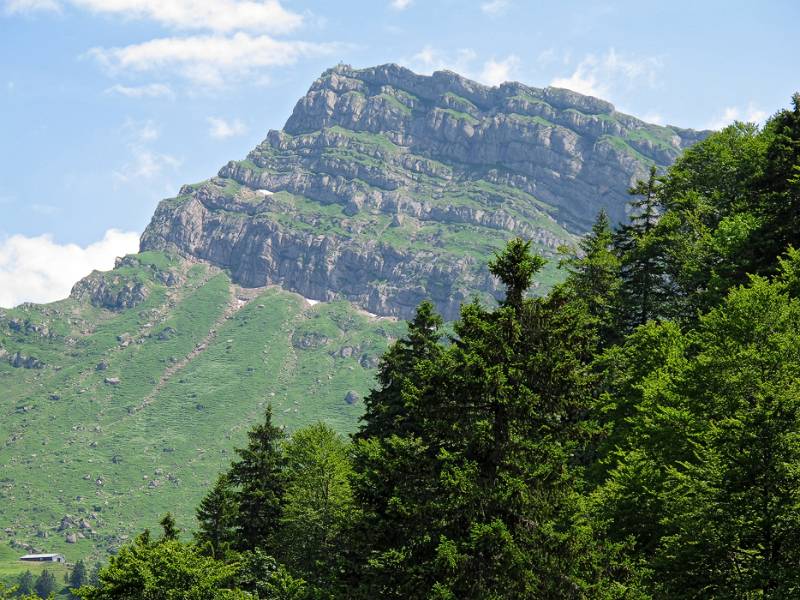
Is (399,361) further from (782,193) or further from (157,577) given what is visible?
(782,193)

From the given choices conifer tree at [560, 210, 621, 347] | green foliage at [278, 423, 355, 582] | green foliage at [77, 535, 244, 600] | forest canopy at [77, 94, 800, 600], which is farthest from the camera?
conifer tree at [560, 210, 621, 347]

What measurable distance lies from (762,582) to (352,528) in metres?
14.2

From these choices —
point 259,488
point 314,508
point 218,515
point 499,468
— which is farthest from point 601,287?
point 499,468

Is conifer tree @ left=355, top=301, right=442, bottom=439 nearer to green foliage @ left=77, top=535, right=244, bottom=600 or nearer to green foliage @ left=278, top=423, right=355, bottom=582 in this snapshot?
green foliage @ left=278, top=423, right=355, bottom=582

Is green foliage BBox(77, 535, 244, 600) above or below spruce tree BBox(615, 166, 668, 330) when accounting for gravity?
below

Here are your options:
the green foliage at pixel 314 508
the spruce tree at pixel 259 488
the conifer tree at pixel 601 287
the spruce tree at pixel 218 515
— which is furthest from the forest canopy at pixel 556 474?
the conifer tree at pixel 601 287

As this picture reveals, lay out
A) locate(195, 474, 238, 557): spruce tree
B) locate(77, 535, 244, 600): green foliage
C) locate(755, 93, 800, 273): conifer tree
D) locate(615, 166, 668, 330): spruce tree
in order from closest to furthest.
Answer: locate(77, 535, 244, 600): green foliage, locate(755, 93, 800, 273): conifer tree, locate(195, 474, 238, 557): spruce tree, locate(615, 166, 668, 330): spruce tree

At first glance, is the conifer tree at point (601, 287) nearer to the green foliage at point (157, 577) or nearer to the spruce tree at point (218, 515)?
the spruce tree at point (218, 515)

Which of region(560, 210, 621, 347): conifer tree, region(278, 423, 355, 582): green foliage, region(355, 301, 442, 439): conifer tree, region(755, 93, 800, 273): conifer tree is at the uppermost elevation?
region(755, 93, 800, 273): conifer tree

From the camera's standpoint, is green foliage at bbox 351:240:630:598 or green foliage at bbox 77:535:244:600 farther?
green foliage at bbox 77:535:244:600

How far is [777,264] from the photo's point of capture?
51.7 m

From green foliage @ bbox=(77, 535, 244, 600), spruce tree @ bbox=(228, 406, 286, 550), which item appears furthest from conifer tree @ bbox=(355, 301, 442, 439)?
green foliage @ bbox=(77, 535, 244, 600)

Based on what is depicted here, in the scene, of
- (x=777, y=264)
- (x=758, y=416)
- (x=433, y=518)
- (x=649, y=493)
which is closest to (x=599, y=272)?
(x=777, y=264)

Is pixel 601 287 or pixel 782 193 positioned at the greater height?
pixel 782 193
